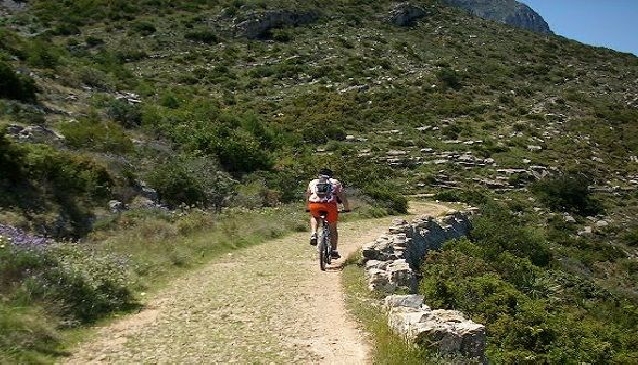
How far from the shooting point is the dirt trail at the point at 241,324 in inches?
266

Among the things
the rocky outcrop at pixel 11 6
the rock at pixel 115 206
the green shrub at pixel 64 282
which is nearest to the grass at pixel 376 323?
the green shrub at pixel 64 282

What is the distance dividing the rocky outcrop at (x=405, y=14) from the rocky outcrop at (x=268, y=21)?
387 inches

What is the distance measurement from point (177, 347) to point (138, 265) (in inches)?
176

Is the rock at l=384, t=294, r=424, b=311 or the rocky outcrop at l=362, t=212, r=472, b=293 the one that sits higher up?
the rock at l=384, t=294, r=424, b=311

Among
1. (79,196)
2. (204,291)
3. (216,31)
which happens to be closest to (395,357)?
(204,291)

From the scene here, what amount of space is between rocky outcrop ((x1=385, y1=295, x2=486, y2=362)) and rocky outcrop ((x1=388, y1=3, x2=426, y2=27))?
217 ft

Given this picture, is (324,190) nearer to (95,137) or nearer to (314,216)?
(314,216)

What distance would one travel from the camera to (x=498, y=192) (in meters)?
34.2

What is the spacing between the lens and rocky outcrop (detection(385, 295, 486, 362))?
22.2ft

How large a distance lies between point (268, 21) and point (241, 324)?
5941cm

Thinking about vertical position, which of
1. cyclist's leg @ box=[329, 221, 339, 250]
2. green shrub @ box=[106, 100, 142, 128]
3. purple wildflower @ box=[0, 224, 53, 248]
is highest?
green shrub @ box=[106, 100, 142, 128]

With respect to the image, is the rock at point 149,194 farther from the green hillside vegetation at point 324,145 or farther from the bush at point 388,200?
the bush at point 388,200

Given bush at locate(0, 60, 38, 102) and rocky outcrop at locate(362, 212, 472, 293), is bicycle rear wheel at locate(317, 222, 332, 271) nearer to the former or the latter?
rocky outcrop at locate(362, 212, 472, 293)

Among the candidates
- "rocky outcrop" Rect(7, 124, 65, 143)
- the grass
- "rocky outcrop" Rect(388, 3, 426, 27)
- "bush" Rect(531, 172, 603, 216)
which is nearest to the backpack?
the grass
